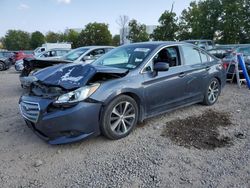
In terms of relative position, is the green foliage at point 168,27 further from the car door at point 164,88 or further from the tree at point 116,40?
the car door at point 164,88

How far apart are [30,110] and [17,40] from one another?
71444 mm

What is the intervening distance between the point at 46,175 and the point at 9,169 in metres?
0.53

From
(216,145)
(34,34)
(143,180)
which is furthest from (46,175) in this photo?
(34,34)

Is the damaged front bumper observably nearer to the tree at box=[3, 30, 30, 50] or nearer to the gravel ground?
the gravel ground

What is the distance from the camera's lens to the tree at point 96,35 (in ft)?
167

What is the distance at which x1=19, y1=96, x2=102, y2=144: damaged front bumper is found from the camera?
3.37 m

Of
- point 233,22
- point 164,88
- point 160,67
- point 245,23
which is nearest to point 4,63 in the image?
point 164,88

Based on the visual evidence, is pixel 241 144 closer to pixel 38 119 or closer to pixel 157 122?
pixel 157 122

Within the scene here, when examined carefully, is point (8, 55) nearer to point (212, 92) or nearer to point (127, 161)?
point (212, 92)

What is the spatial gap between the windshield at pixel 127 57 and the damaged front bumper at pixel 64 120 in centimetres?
123

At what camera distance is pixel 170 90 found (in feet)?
15.0

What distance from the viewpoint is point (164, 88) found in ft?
14.5

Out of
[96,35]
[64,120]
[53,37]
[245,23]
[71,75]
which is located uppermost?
[245,23]

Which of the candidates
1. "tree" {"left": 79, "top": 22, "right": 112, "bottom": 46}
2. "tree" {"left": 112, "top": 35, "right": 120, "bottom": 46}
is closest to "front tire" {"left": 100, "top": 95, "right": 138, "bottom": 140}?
"tree" {"left": 79, "top": 22, "right": 112, "bottom": 46}
